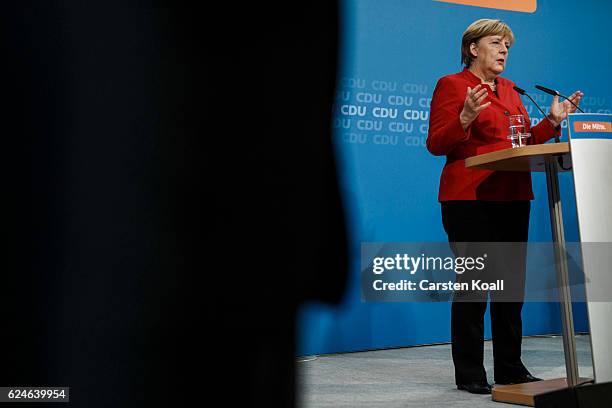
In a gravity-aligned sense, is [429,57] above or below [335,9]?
above

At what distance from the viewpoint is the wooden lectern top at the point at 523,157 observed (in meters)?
2.19

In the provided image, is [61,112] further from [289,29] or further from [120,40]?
[289,29]

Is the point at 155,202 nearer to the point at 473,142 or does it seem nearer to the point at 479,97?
the point at 479,97

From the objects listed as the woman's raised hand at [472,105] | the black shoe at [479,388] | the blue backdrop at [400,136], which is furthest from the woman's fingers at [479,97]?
the blue backdrop at [400,136]

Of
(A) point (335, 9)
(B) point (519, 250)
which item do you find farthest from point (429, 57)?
(A) point (335, 9)

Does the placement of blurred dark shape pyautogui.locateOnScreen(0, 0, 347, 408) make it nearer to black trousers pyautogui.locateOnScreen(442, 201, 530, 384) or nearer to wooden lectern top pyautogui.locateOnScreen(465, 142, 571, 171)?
wooden lectern top pyautogui.locateOnScreen(465, 142, 571, 171)

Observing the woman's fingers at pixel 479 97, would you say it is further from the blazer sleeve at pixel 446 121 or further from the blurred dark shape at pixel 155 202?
the blurred dark shape at pixel 155 202

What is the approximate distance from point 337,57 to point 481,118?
7.62 feet

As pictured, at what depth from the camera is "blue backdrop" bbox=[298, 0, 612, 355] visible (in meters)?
3.97

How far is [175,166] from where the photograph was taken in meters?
0.49

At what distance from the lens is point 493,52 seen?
2.88 metres

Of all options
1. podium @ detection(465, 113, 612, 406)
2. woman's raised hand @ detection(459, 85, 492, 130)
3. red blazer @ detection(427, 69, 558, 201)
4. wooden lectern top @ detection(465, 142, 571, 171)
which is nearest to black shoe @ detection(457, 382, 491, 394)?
podium @ detection(465, 113, 612, 406)

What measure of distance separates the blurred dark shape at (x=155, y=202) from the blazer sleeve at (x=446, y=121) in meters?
2.19

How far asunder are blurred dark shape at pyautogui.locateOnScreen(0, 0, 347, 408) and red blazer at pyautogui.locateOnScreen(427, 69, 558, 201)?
2223 mm
